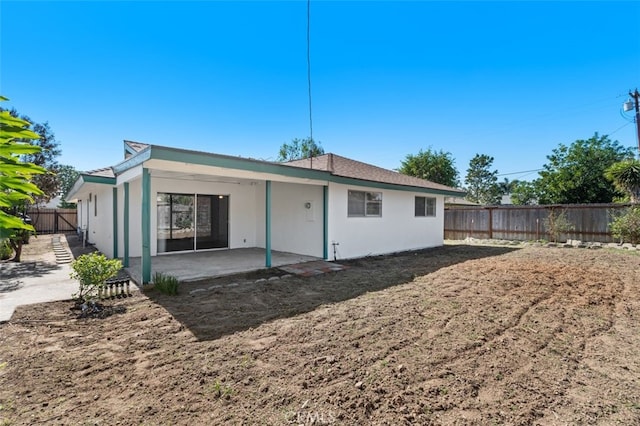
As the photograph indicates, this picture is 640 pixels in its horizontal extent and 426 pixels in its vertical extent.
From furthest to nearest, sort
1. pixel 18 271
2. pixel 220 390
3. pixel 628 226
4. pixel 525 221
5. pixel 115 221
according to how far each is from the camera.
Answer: pixel 525 221, pixel 628 226, pixel 115 221, pixel 18 271, pixel 220 390

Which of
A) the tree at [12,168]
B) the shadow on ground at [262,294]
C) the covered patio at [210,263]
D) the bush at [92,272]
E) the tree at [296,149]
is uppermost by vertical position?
the tree at [296,149]

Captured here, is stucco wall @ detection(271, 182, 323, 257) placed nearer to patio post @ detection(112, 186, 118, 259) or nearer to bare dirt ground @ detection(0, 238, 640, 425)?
bare dirt ground @ detection(0, 238, 640, 425)

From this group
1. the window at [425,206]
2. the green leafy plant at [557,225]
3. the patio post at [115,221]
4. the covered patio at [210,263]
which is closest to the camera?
the covered patio at [210,263]

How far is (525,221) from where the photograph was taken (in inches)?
612

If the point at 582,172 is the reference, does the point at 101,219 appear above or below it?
below

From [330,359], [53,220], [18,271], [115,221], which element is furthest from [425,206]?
[53,220]

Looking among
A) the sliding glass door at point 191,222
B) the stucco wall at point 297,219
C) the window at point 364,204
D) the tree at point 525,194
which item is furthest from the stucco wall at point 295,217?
the tree at point 525,194

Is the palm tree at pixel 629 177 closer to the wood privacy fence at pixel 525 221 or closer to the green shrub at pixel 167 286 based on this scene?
the wood privacy fence at pixel 525 221

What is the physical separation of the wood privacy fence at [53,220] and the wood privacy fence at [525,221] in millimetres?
24835

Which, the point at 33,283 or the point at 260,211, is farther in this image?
the point at 260,211

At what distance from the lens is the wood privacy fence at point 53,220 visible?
20.2 m

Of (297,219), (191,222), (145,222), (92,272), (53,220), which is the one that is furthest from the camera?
(53,220)

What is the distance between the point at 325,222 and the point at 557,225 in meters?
11.8

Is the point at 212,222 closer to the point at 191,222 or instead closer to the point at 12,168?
the point at 191,222
